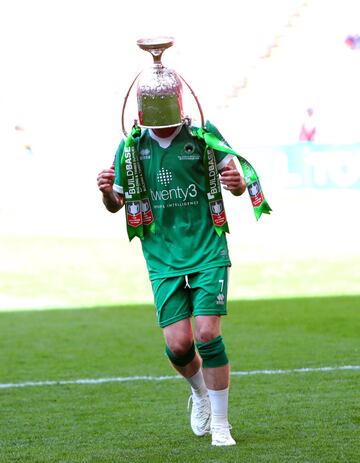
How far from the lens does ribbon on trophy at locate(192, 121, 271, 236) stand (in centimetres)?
563

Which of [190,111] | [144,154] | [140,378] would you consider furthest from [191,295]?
[190,111]

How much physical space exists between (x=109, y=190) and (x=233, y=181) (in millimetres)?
661

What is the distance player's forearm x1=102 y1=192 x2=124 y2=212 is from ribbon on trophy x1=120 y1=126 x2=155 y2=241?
6 cm

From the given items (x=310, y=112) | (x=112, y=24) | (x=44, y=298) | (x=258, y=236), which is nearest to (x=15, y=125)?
(x=112, y=24)

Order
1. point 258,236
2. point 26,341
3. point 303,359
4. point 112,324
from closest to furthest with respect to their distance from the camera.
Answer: point 303,359, point 26,341, point 112,324, point 258,236

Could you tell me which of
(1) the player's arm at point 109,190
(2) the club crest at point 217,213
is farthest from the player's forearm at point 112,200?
(2) the club crest at point 217,213

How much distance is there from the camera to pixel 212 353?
5547 mm

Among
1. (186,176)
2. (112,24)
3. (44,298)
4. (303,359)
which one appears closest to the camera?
(186,176)

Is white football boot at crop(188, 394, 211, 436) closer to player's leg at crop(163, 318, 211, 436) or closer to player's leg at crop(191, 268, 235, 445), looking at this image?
player's leg at crop(163, 318, 211, 436)

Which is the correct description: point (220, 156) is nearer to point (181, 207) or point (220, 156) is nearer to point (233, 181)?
point (233, 181)

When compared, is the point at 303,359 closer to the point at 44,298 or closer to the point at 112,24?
the point at 44,298

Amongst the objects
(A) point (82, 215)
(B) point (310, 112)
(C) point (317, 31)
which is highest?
(C) point (317, 31)

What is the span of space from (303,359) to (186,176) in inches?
138

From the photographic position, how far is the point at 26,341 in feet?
35.2
